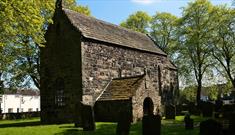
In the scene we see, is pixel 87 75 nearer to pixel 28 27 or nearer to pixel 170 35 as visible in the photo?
pixel 28 27

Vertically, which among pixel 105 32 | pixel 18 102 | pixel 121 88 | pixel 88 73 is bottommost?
pixel 18 102

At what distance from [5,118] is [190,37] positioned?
30350 mm

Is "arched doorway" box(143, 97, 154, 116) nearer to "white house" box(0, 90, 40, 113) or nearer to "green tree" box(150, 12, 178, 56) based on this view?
"green tree" box(150, 12, 178, 56)

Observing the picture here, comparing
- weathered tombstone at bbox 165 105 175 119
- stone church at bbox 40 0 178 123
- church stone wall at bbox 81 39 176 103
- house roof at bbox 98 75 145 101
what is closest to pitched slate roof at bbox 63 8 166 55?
stone church at bbox 40 0 178 123

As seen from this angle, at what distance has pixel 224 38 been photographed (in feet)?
156

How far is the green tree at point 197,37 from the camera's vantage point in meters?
49.9

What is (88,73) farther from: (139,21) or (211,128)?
(139,21)

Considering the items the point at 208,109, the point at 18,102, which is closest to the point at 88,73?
the point at 208,109

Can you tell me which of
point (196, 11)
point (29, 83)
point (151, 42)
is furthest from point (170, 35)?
point (29, 83)

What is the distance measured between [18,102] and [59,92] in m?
61.3

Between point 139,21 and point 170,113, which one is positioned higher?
point 139,21

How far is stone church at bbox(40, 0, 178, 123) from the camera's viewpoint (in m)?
26.8

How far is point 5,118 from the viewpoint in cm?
5012

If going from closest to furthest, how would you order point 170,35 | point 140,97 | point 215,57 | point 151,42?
1. point 140,97
2. point 151,42
3. point 215,57
4. point 170,35
